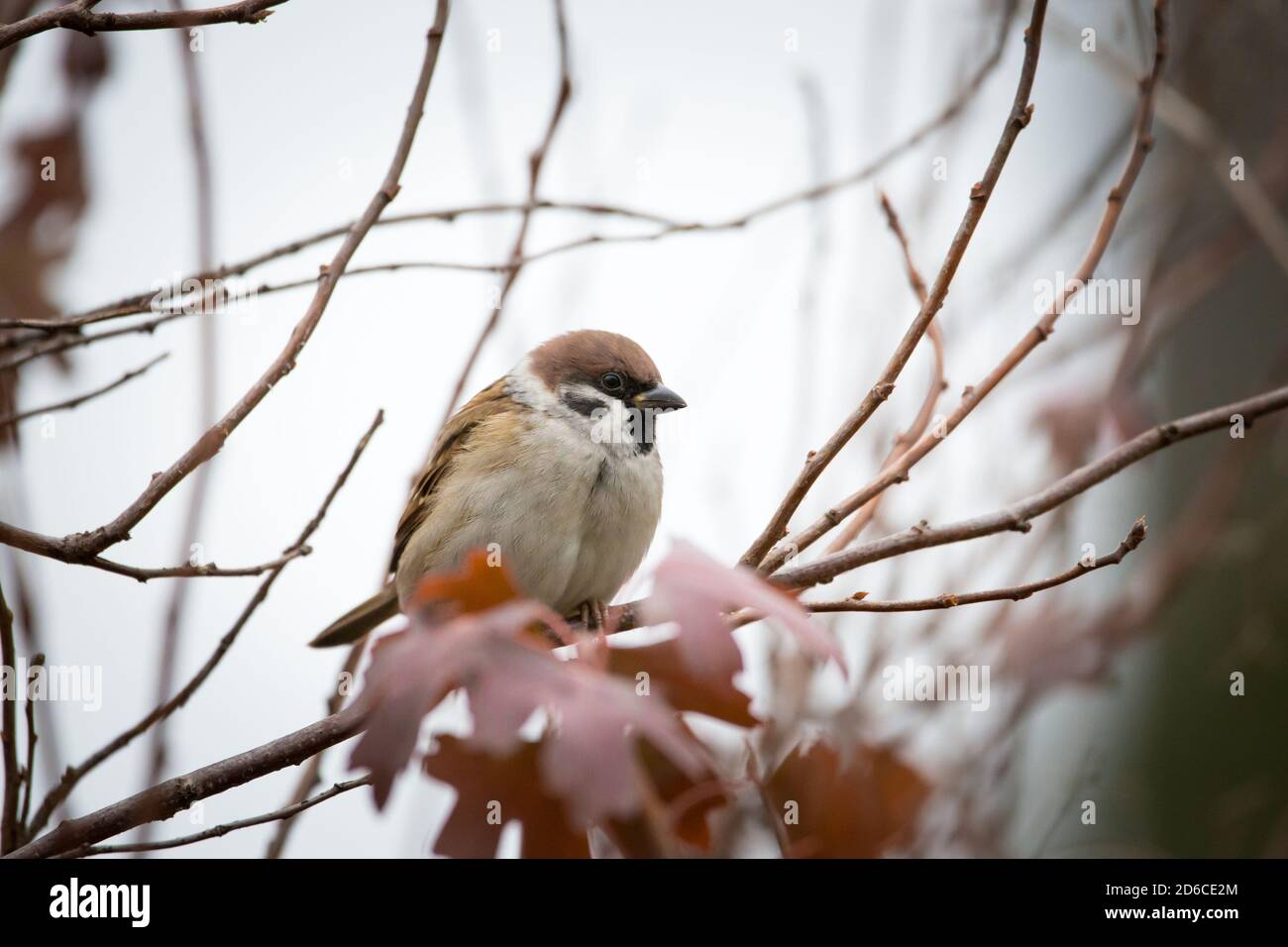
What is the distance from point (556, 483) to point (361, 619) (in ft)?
2.65

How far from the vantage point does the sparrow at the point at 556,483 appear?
2723 mm

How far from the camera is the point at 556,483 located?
9.04ft

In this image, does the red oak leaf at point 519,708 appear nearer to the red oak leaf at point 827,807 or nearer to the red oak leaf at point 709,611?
the red oak leaf at point 709,611

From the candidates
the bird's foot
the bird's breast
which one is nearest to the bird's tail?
the bird's breast

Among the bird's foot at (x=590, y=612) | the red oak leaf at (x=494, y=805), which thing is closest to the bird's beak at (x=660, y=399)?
the bird's foot at (x=590, y=612)

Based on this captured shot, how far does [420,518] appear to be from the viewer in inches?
120

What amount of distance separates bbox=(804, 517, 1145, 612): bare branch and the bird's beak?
4.70 ft

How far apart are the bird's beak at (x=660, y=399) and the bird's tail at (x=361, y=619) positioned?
33.7 inches

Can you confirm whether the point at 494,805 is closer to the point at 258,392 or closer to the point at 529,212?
the point at 258,392

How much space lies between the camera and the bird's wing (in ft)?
9.98

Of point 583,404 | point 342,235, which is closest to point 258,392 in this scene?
point 342,235
